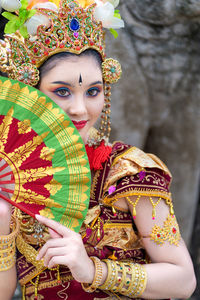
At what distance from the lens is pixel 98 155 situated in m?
1.51

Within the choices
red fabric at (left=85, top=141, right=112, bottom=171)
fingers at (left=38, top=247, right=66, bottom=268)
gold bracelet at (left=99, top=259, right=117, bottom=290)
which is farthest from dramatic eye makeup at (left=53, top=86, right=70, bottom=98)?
gold bracelet at (left=99, top=259, right=117, bottom=290)

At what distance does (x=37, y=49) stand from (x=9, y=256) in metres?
0.67

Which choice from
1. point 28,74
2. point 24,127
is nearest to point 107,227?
point 24,127

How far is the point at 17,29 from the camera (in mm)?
1350

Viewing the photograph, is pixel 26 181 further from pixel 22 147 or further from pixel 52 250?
pixel 52 250

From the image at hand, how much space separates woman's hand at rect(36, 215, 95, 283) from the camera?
1.24 metres

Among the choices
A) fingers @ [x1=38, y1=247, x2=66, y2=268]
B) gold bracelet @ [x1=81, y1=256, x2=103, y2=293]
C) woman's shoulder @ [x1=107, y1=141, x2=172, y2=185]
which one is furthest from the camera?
woman's shoulder @ [x1=107, y1=141, x2=172, y2=185]

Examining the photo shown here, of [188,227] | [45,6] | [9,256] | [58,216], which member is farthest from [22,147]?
[188,227]

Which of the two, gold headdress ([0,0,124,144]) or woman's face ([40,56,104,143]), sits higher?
gold headdress ([0,0,124,144])

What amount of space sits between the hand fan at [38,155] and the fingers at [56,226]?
36 mm

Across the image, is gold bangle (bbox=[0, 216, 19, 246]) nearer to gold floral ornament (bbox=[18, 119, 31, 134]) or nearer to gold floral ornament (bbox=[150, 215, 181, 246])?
gold floral ornament (bbox=[18, 119, 31, 134])

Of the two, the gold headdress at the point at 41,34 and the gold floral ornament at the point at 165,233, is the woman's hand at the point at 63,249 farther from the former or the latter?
the gold headdress at the point at 41,34

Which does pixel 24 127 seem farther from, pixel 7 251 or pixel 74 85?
pixel 7 251

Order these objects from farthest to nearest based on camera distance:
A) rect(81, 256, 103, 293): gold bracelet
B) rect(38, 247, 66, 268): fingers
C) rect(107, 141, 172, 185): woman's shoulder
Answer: rect(107, 141, 172, 185): woman's shoulder → rect(81, 256, 103, 293): gold bracelet → rect(38, 247, 66, 268): fingers
